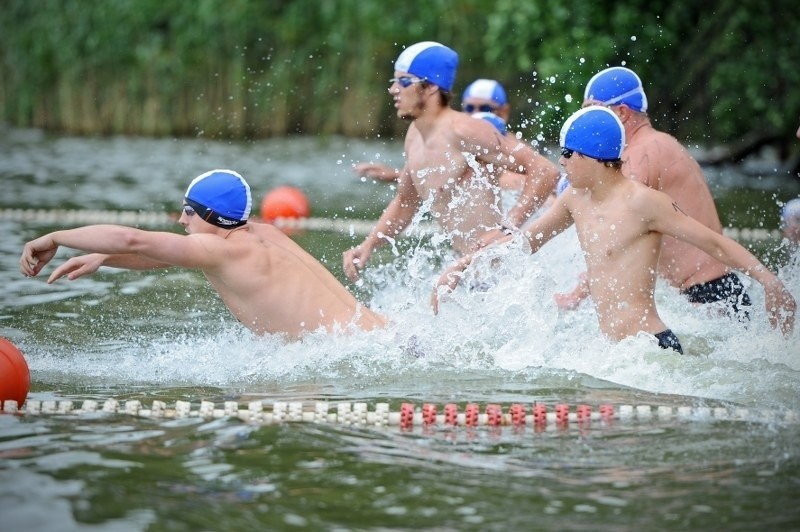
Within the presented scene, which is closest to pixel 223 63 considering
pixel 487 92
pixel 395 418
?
pixel 487 92

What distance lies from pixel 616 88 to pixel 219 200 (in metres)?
2.77

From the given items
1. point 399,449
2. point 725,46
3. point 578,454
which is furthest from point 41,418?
point 725,46

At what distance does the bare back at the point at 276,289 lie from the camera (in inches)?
263

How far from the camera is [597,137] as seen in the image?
660cm

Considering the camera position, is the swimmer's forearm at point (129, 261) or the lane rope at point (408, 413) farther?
the swimmer's forearm at point (129, 261)

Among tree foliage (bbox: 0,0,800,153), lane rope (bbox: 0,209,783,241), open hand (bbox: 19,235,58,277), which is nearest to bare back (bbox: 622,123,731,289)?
open hand (bbox: 19,235,58,277)

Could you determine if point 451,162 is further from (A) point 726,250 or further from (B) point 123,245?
(B) point 123,245

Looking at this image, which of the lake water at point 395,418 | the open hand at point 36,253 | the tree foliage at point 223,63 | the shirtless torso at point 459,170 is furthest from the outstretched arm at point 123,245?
the tree foliage at point 223,63

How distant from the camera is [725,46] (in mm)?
16609

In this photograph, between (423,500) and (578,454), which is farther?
(578,454)

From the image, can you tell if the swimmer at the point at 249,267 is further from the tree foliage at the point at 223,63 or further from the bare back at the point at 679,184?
the tree foliage at the point at 223,63

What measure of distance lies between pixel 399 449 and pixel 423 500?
0.70m

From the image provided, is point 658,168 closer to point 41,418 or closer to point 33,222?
point 41,418

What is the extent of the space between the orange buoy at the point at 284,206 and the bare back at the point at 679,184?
6495mm
